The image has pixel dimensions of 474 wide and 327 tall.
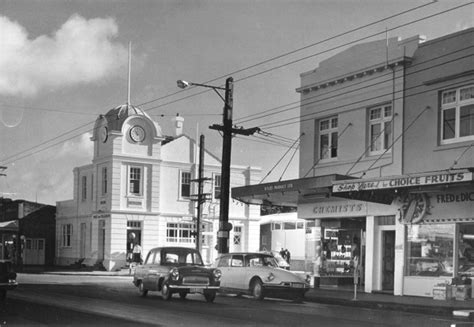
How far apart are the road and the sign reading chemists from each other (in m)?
3.94

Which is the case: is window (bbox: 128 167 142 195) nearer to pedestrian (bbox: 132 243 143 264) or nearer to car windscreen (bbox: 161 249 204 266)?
pedestrian (bbox: 132 243 143 264)

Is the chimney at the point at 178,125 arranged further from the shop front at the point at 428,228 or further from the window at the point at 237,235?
the shop front at the point at 428,228

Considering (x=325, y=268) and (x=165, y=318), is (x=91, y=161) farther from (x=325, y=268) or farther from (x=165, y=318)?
(x=165, y=318)

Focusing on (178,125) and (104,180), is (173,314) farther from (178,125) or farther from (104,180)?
(178,125)

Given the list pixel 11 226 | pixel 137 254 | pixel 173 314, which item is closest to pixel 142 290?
pixel 173 314

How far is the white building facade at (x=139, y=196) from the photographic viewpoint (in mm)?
47312

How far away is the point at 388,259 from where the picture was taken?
2567 cm

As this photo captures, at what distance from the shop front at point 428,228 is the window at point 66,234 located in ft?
111

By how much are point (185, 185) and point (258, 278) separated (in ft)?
92.0

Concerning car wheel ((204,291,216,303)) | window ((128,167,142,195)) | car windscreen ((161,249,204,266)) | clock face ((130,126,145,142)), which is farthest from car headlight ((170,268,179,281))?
clock face ((130,126,145,142))

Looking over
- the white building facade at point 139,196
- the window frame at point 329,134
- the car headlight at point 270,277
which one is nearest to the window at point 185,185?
the white building facade at point 139,196

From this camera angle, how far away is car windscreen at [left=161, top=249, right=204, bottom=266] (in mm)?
22422

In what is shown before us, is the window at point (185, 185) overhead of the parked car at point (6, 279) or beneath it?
overhead

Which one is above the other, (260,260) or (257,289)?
(260,260)
